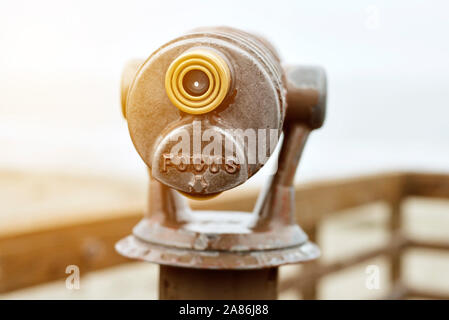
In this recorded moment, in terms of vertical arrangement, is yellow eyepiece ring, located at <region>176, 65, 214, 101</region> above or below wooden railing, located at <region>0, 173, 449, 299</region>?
above

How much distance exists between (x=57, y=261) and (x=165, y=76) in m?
0.95

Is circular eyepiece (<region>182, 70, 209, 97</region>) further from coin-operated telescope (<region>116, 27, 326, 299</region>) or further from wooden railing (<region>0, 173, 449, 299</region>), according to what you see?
wooden railing (<region>0, 173, 449, 299</region>)

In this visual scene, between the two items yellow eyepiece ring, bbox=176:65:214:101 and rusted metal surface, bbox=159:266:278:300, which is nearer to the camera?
yellow eyepiece ring, bbox=176:65:214:101

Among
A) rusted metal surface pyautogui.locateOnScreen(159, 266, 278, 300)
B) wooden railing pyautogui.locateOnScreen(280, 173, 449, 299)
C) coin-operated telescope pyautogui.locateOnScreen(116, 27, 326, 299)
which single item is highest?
coin-operated telescope pyautogui.locateOnScreen(116, 27, 326, 299)

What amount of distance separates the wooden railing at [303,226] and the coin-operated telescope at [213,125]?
26.8 inches

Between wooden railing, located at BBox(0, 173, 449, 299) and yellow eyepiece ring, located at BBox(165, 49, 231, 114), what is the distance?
2.90 ft

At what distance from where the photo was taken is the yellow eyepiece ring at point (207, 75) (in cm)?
69

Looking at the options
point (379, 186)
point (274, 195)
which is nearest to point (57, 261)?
point (274, 195)

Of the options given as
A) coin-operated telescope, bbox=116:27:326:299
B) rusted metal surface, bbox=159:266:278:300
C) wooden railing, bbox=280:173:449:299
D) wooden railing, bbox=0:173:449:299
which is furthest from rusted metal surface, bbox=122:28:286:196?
wooden railing, bbox=280:173:449:299

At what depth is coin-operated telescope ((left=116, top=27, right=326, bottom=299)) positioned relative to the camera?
2.32 ft

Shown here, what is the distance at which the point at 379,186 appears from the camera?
8.91 ft

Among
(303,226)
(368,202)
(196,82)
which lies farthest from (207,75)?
(368,202)

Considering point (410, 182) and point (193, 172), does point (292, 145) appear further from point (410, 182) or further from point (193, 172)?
point (410, 182)

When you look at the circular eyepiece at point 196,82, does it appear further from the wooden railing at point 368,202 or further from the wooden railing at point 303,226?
the wooden railing at point 368,202
